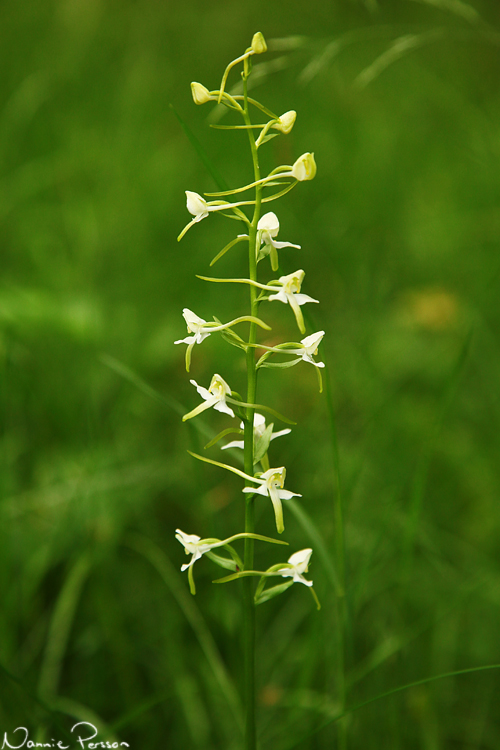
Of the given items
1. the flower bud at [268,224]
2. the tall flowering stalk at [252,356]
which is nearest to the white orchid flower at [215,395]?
the tall flowering stalk at [252,356]

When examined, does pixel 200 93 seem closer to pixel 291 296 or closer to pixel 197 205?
pixel 197 205

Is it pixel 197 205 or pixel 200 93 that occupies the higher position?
pixel 200 93

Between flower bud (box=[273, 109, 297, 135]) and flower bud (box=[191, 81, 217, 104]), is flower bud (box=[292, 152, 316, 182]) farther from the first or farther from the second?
flower bud (box=[191, 81, 217, 104])

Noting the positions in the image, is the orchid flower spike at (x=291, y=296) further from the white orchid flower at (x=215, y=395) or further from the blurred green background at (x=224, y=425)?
the blurred green background at (x=224, y=425)

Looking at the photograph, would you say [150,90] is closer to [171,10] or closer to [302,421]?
[171,10]

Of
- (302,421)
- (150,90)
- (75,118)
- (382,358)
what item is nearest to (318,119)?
(150,90)

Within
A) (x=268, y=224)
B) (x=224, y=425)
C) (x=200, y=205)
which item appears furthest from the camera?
(x=224, y=425)

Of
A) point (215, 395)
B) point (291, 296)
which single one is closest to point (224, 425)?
point (215, 395)

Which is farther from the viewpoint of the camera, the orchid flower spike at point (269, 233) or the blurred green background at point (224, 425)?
the blurred green background at point (224, 425)
